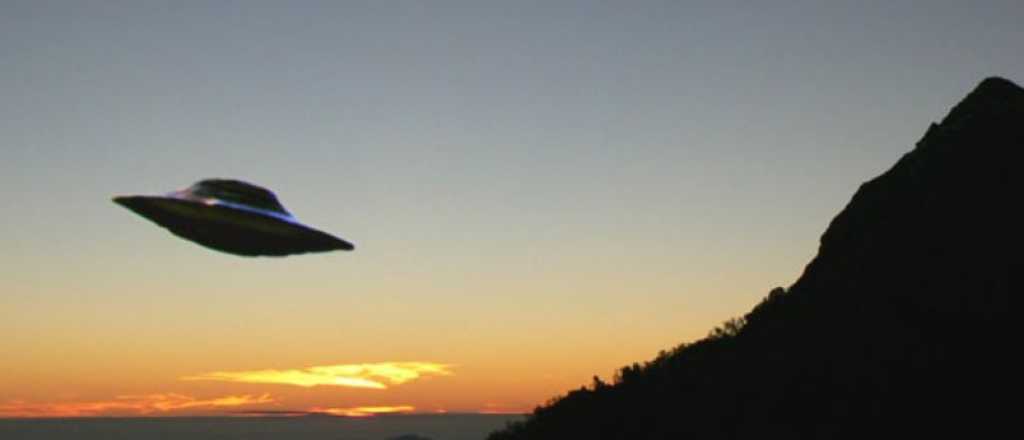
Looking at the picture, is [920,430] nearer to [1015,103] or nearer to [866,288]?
[866,288]

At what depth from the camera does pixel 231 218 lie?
4.20 meters

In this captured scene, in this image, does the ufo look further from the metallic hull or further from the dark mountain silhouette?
the dark mountain silhouette

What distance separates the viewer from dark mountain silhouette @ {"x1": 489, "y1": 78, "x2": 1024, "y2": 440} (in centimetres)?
2461

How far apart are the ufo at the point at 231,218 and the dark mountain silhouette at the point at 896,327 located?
23039 millimetres

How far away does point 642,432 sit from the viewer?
2991 cm

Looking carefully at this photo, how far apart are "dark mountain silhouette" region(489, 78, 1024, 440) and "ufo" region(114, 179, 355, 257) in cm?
2304

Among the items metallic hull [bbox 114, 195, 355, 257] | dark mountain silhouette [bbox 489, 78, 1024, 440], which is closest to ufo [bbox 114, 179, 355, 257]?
metallic hull [bbox 114, 195, 355, 257]

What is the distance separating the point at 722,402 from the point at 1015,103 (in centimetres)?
1385

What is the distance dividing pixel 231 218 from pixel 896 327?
26.1 m

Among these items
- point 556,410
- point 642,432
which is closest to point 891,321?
point 642,432

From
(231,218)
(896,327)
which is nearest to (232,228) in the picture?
(231,218)

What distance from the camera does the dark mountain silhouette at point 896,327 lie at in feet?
80.7

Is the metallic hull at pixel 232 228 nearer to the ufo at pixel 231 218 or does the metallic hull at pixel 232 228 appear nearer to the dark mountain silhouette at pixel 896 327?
the ufo at pixel 231 218

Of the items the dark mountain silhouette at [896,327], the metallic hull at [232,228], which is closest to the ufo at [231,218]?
the metallic hull at [232,228]
